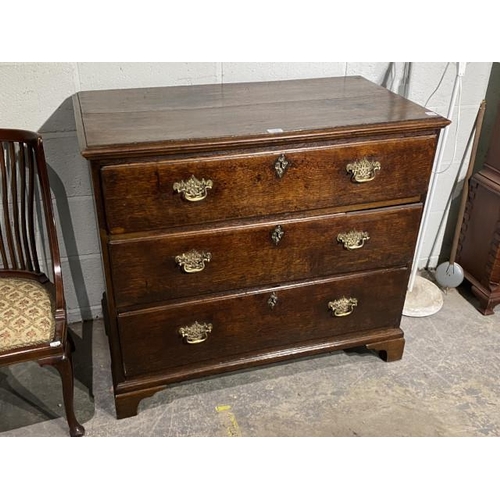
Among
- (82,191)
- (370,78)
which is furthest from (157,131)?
(370,78)

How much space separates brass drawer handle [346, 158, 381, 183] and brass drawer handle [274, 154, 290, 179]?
0.23 m

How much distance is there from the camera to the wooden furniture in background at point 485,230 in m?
2.59

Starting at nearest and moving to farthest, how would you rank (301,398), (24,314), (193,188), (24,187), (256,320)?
(193,188) < (24,314) < (24,187) < (256,320) < (301,398)

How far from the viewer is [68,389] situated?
1868 mm

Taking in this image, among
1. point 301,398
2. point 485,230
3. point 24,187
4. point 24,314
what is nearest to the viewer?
point 24,314

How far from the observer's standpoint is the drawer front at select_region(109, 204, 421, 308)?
1823mm

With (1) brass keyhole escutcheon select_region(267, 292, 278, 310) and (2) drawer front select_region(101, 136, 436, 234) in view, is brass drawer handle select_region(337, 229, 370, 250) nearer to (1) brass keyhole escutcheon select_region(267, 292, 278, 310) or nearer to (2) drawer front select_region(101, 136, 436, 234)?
(2) drawer front select_region(101, 136, 436, 234)

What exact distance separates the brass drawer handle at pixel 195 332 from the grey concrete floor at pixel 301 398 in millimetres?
301

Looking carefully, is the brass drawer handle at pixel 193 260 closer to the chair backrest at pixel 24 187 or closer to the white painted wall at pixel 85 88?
the chair backrest at pixel 24 187

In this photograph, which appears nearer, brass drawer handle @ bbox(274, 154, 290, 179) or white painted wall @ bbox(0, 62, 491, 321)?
brass drawer handle @ bbox(274, 154, 290, 179)

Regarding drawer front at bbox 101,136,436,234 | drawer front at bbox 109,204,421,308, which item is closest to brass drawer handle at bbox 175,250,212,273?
drawer front at bbox 109,204,421,308

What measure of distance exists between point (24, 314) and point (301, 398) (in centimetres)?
108

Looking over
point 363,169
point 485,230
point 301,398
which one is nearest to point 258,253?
point 363,169

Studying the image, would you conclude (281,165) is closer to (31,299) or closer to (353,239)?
(353,239)
